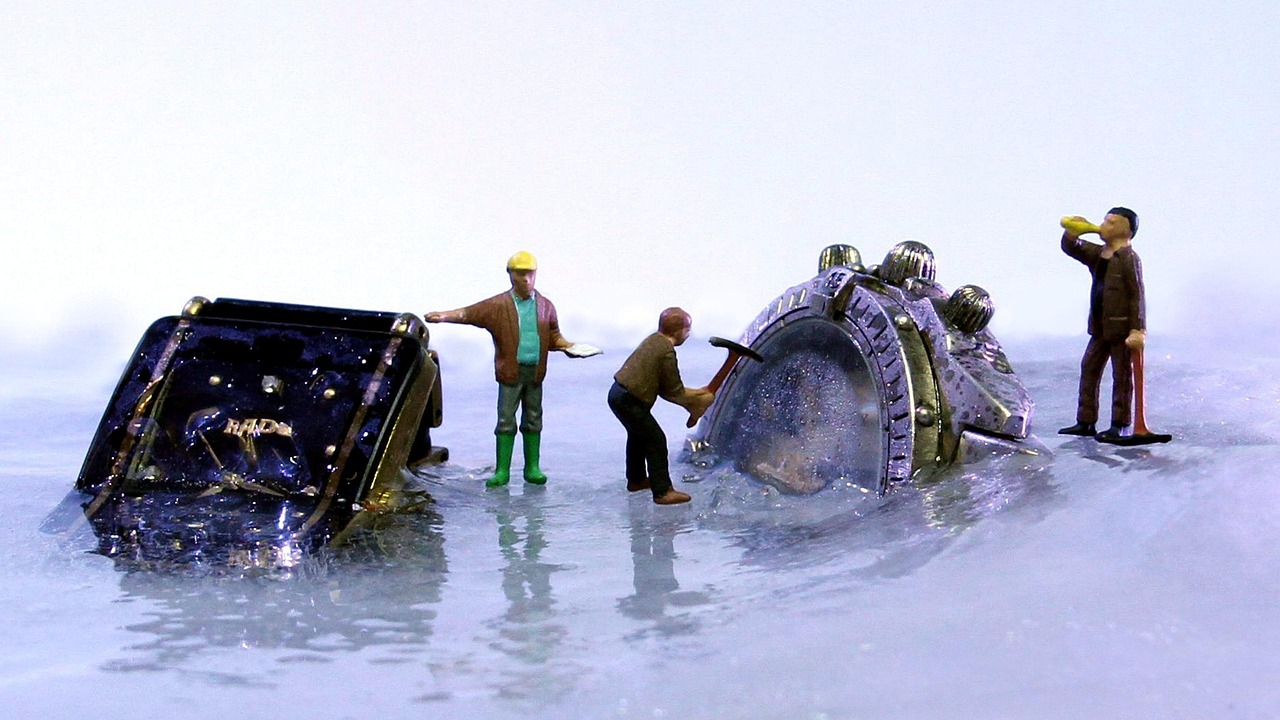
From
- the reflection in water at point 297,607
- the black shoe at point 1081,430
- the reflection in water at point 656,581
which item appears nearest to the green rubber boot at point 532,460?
the reflection in water at point 656,581

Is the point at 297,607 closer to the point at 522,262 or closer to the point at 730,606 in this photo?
the point at 730,606

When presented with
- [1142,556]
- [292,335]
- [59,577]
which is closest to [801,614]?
[1142,556]

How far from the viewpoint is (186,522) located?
5234 millimetres

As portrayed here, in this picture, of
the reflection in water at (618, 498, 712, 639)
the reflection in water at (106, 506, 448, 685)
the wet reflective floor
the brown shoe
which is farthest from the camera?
the brown shoe

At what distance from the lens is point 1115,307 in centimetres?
570

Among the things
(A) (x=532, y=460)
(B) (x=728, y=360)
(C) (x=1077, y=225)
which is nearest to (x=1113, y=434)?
(C) (x=1077, y=225)

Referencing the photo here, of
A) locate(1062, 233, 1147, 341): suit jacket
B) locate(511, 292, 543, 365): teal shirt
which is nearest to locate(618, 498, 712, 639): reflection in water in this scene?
locate(511, 292, 543, 365): teal shirt

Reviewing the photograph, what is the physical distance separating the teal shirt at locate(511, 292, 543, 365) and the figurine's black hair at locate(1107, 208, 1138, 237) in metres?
2.35

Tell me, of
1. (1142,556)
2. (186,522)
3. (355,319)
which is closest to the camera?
(1142,556)

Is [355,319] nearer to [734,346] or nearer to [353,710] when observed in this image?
[734,346]

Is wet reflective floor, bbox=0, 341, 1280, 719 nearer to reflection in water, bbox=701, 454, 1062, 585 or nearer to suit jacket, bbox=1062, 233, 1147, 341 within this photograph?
reflection in water, bbox=701, 454, 1062, 585

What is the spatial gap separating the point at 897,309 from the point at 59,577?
3163 mm

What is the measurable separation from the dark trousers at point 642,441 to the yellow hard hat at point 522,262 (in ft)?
2.24

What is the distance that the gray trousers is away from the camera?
6.19 m
